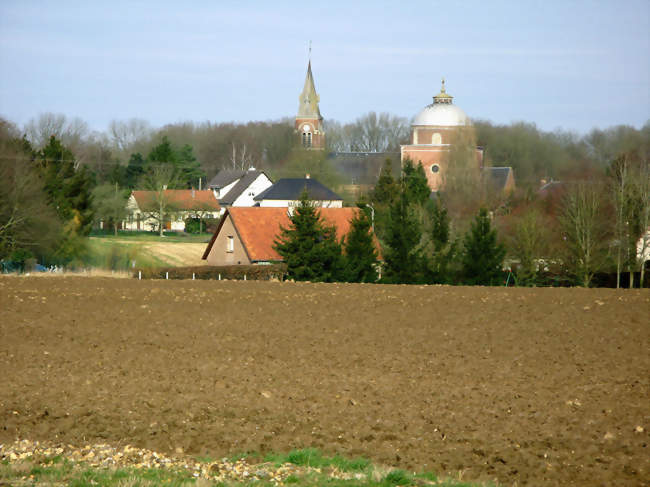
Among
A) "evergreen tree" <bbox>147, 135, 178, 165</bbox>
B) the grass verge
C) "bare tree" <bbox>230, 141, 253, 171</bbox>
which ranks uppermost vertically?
"bare tree" <bbox>230, 141, 253, 171</bbox>

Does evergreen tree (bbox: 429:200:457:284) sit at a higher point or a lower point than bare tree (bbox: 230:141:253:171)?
lower

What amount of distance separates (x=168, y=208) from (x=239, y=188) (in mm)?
17217

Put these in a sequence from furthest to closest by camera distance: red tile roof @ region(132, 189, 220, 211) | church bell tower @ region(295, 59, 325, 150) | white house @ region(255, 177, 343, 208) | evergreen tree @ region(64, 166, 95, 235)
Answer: church bell tower @ region(295, 59, 325, 150) → red tile roof @ region(132, 189, 220, 211) → white house @ region(255, 177, 343, 208) → evergreen tree @ region(64, 166, 95, 235)

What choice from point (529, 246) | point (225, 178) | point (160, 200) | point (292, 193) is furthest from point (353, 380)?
point (225, 178)

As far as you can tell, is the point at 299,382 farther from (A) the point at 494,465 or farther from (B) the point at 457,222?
(B) the point at 457,222

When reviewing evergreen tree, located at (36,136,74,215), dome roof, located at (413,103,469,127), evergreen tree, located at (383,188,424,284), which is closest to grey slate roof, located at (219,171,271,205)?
dome roof, located at (413,103,469,127)

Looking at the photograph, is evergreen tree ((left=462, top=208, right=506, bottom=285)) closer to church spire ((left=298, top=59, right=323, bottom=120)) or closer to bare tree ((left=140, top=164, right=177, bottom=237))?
bare tree ((left=140, top=164, right=177, bottom=237))

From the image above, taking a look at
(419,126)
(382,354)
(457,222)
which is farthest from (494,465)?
(419,126)

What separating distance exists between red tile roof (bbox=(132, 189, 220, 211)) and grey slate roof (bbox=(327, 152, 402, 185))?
19.2 metres

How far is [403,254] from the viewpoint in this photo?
Result: 132 ft

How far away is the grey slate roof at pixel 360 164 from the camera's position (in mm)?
104681

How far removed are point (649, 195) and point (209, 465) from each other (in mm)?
37819

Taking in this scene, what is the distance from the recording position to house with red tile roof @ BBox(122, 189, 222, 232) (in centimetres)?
8075

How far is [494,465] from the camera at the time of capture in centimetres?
1002
